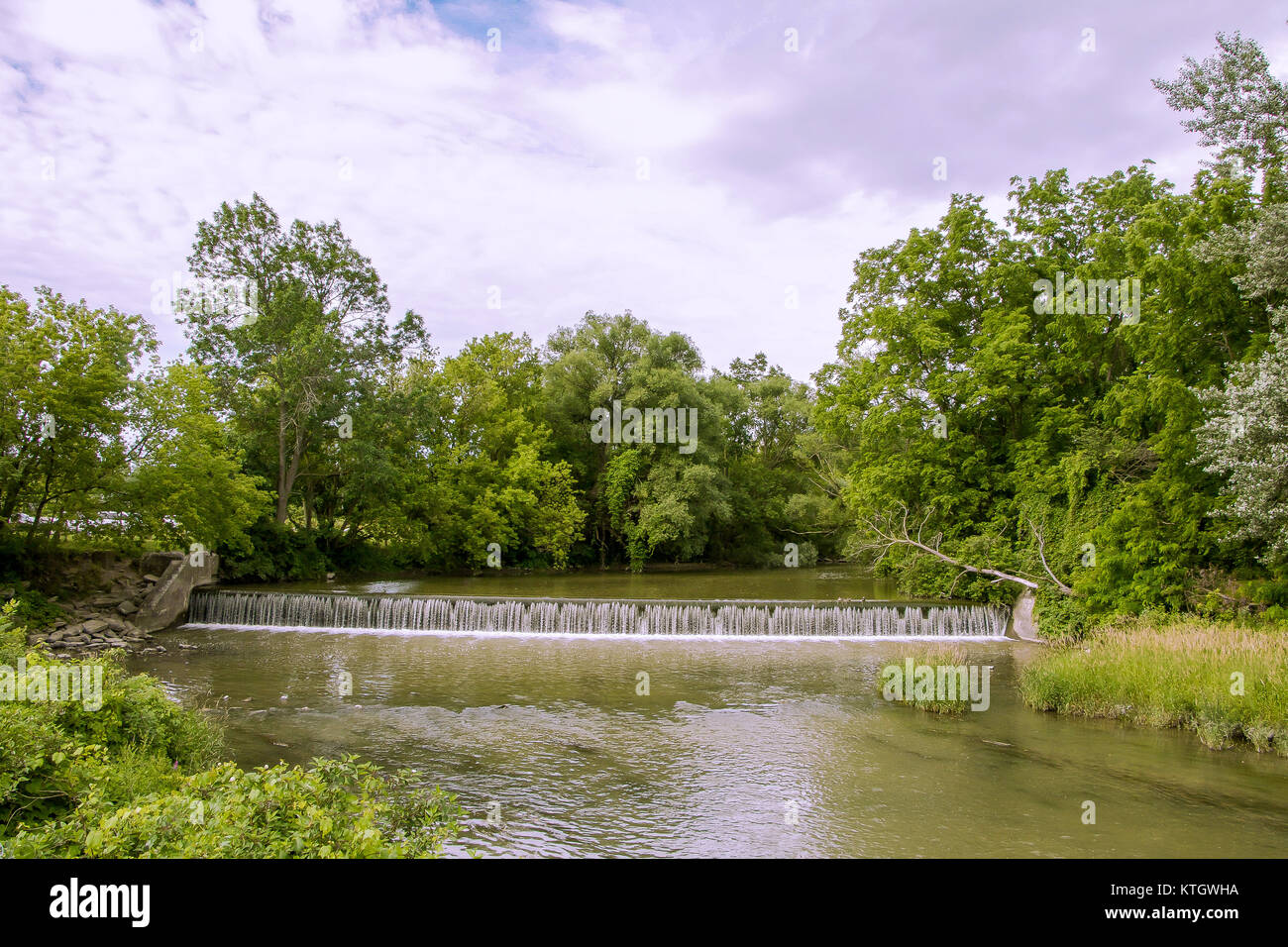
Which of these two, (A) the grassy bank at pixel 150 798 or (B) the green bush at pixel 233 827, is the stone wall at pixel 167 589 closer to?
(A) the grassy bank at pixel 150 798

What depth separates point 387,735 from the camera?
10898 millimetres

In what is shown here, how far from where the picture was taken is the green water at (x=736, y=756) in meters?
7.54

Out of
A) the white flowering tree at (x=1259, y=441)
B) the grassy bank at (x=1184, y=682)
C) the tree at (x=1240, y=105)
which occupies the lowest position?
the grassy bank at (x=1184, y=682)

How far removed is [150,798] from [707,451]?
112 ft

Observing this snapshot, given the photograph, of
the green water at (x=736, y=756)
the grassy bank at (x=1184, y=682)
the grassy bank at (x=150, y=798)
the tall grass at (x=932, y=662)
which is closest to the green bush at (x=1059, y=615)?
the tall grass at (x=932, y=662)

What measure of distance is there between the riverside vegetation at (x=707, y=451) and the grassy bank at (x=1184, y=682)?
0.16 ft

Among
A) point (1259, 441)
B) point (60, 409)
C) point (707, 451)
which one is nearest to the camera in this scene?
point (1259, 441)

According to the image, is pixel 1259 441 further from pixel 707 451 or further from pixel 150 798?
pixel 707 451

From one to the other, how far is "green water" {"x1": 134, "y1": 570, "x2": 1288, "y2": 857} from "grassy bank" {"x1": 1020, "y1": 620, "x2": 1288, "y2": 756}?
39cm

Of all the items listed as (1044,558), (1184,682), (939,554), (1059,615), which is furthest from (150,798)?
(1044,558)

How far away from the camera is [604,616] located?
20906mm

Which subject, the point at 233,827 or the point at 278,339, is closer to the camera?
the point at 233,827

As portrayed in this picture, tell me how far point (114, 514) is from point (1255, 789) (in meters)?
24.6

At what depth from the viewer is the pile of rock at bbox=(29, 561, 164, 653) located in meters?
17.0
